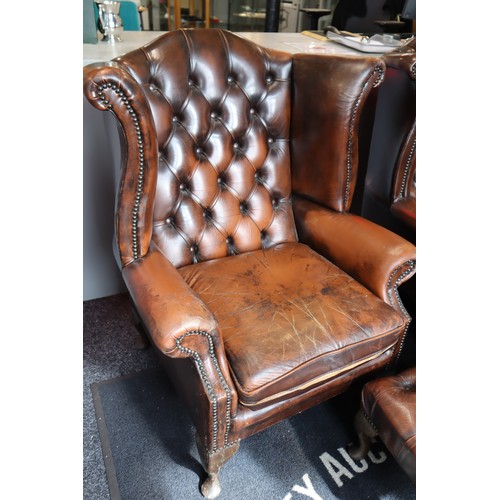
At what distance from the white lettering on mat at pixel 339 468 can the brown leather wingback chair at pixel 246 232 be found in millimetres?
222

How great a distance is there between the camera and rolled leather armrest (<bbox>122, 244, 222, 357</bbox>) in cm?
95

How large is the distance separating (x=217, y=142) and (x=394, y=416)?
1.02 meters

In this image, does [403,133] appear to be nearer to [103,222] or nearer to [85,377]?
[103,222]

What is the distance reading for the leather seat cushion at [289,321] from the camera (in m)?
1.09

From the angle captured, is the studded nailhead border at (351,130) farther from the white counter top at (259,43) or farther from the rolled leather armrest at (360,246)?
the white counter top at (259,43)

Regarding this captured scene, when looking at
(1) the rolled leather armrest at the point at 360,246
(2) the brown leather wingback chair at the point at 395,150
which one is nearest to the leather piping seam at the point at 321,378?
(1) the rolled leather armrest at the point at 360,246

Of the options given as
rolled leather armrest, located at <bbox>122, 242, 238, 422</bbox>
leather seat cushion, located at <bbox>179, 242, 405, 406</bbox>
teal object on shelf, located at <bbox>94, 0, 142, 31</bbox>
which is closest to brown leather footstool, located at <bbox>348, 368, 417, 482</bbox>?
leather seat cushion, located at <bbox>179, 242, 405, 406</bbox>

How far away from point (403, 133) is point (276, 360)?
1.11 meters

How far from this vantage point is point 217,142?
4.94 ft

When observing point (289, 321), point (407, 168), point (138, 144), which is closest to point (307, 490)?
point (289, 321)
